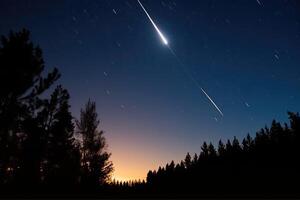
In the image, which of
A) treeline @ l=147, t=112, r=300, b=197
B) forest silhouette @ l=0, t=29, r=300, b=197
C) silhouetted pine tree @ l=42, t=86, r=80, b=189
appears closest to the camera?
forest silhouette @ l=0, t=29, r=300, b=197

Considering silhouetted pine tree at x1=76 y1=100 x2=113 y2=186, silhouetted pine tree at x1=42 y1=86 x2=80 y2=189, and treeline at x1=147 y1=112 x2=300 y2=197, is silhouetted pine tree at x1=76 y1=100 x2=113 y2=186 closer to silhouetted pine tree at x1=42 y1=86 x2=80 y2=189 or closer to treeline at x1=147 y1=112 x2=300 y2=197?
silhouetted pine tree at x1=42 y1=86 x2=80 y2=189

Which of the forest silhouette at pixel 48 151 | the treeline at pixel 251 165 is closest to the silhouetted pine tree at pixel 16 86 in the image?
the forest silhouette at pixel 48 151

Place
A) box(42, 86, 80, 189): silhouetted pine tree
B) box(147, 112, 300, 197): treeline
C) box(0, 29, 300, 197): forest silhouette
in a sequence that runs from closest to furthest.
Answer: box(0, 29, 300, 197): forest silhouette → box(42, 86, 80, 189): silhouetted pine tree → box(147, 112, 300, 197): treeline

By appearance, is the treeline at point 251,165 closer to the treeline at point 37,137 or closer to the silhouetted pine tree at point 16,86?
the treeline at point 37,137

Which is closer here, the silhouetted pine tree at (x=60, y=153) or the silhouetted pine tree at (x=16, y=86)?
the silhouetted pine tree at (x=16, y=86)

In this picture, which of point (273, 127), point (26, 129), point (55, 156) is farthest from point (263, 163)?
point (26, 129)

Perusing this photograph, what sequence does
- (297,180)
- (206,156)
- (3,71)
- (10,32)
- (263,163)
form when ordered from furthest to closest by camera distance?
(206,156)
(263,163)
(297,180)
(10,32)
(3,71)

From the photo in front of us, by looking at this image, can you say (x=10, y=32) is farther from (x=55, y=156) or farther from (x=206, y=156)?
(x=206, y=156)

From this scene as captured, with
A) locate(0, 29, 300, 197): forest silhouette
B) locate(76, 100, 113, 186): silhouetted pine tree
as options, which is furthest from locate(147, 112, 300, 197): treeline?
locate(76, 100, 113, 186): silhouetted pine tree

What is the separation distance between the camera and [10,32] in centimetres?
1977

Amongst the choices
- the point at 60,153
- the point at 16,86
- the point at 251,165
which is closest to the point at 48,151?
the point at 60,153

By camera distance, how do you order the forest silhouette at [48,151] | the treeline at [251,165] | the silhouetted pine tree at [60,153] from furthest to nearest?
the treeline at [251,165] < the silhouetted pine tree at [60,153] < the forest silhouette at [48,151]

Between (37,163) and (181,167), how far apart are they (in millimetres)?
53297

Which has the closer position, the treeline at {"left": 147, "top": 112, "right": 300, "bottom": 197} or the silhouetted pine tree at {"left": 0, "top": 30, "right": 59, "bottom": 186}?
the silhouetted pine tree at {"left": 0, "top": 30, "right": 59, "bottom": 186}
